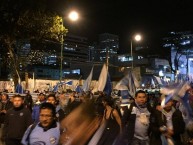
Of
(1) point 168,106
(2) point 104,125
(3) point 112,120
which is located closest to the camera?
(2) point 104,125

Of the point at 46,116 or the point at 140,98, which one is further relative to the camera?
the point at 140,98

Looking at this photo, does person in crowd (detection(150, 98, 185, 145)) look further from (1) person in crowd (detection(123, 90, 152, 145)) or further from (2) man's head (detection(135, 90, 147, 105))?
(2) man's head (detection(135, 90, 147, 105))

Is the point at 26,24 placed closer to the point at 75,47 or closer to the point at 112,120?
the point at 112,120

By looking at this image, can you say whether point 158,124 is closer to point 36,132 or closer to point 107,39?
point 36,132

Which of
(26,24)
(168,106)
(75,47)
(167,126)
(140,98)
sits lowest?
(167,126)

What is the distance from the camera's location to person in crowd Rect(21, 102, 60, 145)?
477 centimetres

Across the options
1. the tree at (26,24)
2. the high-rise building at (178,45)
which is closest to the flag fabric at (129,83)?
the tree at (26,24)

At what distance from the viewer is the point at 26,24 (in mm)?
21625

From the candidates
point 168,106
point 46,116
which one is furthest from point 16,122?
point 46,116

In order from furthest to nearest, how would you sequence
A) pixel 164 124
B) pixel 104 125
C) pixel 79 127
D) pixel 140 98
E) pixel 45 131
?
pixel 164 124 → pixel 140 98 → pixel 104 125 → pixel 45 131 → pixel 79 127

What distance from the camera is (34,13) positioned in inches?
827

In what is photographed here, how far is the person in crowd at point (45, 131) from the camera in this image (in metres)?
4.77

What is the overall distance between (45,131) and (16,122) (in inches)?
134

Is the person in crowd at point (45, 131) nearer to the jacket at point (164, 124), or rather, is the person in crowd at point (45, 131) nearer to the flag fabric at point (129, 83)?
the jacket at point (164, 124)
